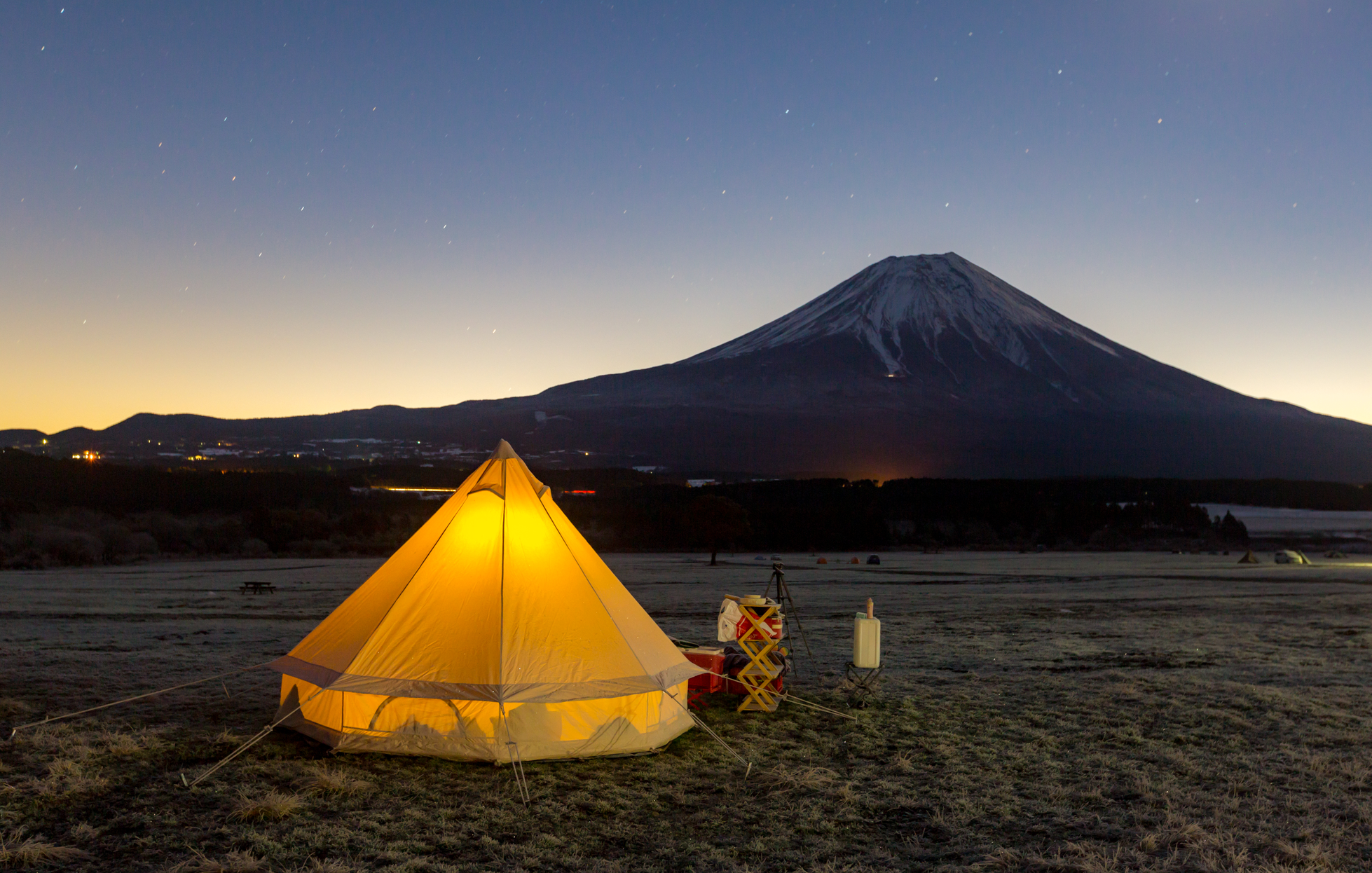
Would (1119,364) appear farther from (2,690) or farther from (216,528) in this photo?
(2,690)

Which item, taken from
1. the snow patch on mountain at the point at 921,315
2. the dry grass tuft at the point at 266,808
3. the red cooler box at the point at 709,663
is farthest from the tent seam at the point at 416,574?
the snow patch on mountain at the point at 921,315

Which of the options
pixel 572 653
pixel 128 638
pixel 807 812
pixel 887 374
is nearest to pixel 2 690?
pixel 128 638

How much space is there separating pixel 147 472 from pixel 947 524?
67.6m

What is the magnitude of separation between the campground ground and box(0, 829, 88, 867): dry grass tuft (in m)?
0.02

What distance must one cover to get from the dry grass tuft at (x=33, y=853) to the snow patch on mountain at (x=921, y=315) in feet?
532

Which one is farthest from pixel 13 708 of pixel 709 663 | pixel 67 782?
pixel 709 663

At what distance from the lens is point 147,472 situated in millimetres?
75188

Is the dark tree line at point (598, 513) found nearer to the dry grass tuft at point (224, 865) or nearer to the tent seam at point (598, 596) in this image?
the tent seam at point (598, 596)

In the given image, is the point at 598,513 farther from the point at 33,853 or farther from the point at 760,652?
the point at 33,853

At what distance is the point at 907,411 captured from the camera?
14912 centimetres

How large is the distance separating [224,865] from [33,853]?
1.15m

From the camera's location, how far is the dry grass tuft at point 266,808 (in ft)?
20.6

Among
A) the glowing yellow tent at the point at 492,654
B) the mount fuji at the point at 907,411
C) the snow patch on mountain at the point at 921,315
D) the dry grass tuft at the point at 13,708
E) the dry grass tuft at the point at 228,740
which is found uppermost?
the snow patch on mountain at the point at 921,315

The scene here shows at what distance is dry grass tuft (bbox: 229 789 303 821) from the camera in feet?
20.6
